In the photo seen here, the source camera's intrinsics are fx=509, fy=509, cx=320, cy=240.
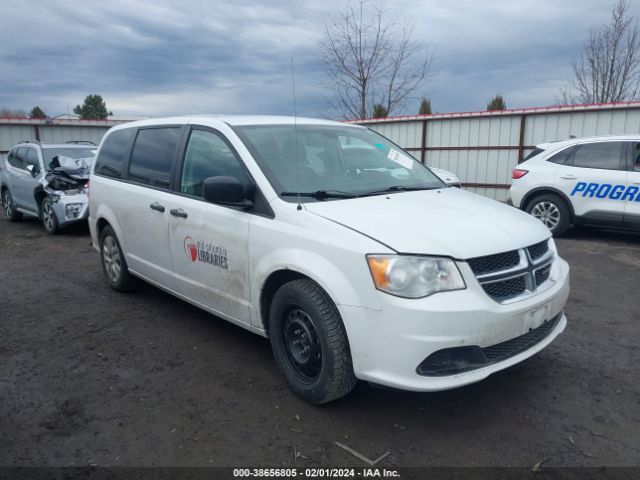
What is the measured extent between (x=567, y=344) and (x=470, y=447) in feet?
5.82

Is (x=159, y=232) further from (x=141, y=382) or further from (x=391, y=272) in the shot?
(x=391, y=272)

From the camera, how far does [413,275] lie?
8.61 feet

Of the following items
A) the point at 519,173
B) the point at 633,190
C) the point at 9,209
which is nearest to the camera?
the point at 633,190

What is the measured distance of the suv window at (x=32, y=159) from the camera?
960cm

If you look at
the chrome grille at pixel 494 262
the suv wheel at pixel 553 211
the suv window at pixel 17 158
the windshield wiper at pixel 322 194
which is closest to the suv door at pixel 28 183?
the suv window at pixel 17 158

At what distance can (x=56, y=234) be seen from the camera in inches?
368

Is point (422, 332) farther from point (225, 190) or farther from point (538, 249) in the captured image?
point (225, 190)

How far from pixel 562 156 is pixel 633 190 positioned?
125cm

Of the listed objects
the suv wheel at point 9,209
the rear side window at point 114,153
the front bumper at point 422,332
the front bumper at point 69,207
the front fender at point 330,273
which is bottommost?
the suv wheel at point 9,209

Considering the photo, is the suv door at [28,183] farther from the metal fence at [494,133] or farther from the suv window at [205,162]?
the metal fence at [494,133]

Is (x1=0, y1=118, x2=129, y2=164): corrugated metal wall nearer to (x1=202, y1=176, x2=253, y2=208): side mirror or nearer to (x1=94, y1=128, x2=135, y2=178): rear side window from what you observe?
(x1=94, y1=128, x2=135, y2=178): rear side window

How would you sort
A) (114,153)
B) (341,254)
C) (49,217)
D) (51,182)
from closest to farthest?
1. (341,254)
2. (114,153)
3. (51,182)
4. (49,217)

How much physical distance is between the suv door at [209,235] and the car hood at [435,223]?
67 cm

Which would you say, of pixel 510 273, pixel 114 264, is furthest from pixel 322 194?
pixel 114 264
